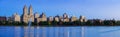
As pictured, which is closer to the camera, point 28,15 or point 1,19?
point 28,15

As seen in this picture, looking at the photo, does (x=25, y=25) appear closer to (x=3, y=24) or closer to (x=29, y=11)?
(x=3, y=24)

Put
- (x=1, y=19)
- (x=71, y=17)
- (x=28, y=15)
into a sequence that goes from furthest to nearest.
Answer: (x=71, y=17)
(x=1, y=19)
(x=28, y=15)

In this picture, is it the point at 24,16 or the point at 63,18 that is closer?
the point at 24,16

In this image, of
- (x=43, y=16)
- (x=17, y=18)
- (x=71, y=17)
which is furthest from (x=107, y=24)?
(x=17, y=18)

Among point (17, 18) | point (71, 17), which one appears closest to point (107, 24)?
point (71, 17)

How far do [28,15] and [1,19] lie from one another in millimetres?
4807

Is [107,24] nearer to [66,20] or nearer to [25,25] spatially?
[66,20]

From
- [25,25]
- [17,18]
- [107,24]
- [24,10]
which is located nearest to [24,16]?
[24,10]

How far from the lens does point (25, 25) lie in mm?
37438

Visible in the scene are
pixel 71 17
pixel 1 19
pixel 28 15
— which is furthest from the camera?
pixel 71 17

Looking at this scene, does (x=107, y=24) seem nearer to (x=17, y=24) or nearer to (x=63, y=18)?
(x=63, y=18)

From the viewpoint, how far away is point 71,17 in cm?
3631

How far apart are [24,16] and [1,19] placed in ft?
10.7

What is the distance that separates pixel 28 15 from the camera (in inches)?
1193
